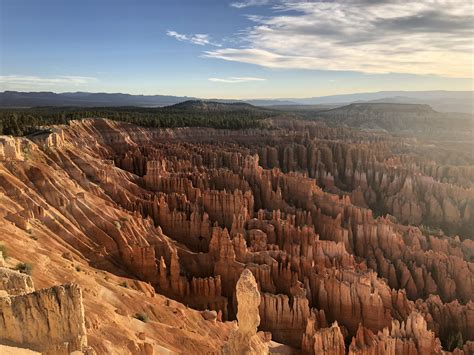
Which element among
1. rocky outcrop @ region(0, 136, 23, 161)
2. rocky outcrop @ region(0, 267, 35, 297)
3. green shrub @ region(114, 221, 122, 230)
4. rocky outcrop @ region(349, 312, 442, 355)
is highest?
rocky outcrop @ region(0, 136, 23, 161)

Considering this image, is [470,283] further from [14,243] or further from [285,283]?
[14,243]

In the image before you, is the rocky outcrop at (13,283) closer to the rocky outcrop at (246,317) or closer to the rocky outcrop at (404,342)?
the rocky outcrop at (246,317)

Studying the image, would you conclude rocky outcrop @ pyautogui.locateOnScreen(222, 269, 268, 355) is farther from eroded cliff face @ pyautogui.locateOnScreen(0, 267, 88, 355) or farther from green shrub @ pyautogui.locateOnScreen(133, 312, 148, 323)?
green shrub @ pyautogui.locateOnScreen(133, 312, 148, 323)

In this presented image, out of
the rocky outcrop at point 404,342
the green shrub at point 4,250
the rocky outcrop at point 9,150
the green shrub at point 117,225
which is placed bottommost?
the rocky outcrop at point 404,342

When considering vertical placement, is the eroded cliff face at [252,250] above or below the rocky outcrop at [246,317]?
below

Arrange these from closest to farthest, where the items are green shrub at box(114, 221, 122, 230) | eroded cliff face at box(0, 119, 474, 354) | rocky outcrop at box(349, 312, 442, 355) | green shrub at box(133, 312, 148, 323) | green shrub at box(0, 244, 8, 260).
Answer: green shrub at box(0, 244, 8, 260) → green shrub at box(133, 312, 148, 323) → rocky outcrop at box(349, 312, 442, 355) → eroded cliff face at box(0, 119, 474, 354) → green shrub at box(114, 221, 122, 230)

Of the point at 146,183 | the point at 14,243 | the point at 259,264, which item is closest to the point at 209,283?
the point at 259,264

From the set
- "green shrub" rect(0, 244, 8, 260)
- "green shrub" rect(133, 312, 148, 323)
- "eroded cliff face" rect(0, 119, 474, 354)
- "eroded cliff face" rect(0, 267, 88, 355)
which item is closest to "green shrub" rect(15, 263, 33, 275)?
"green shrub" rect(0, 244, 8, 260)

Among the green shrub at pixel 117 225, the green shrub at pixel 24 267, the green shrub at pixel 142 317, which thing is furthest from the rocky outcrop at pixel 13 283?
the green shrub at pixel 117 225
